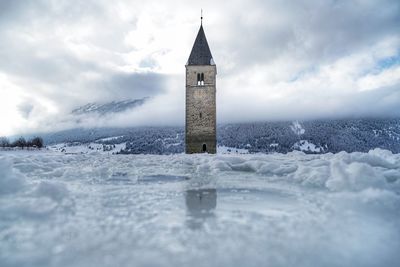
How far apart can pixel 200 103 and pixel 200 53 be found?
6.05 m

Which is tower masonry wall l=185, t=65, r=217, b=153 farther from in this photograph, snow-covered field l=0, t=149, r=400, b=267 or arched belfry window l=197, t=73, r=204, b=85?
snow-covered field l=0, t=149, r=400, b=267

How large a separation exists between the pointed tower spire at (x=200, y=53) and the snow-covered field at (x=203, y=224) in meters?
31.2

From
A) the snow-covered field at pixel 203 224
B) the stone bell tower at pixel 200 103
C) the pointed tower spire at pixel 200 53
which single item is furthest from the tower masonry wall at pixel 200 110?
the snow-covered field at pixel 203 224

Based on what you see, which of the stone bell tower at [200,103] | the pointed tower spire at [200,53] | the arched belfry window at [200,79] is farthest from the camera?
the pointed tower spire at [200,53]

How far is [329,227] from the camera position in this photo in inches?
112

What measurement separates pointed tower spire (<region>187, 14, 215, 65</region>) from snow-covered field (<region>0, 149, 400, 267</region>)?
102 ft

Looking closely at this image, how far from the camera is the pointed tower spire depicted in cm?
3497

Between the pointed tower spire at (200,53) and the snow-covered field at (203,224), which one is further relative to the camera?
the pointed tower spire at (200,53)

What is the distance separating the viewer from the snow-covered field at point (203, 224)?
7.19 ft

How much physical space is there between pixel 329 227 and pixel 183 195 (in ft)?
7.25

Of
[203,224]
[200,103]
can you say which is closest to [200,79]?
[200,103]

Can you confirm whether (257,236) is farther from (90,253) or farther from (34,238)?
(34,238)

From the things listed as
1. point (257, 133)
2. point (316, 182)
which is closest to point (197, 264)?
point (316, 182)

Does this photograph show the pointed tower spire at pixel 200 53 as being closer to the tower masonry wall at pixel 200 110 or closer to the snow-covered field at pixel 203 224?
the tower masonry wall at pixel 200 110
